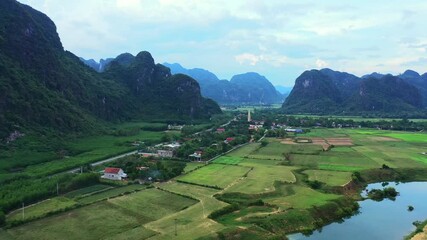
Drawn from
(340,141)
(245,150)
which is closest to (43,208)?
(245,150)

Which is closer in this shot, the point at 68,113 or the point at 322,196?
the point at 322,196

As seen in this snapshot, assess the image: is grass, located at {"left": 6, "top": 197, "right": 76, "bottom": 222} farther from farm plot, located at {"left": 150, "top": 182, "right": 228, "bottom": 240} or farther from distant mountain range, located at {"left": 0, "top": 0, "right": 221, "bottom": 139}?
distant mountain range, located at {"left": 0, "top": 0, "right": 221, "bottom": 139}

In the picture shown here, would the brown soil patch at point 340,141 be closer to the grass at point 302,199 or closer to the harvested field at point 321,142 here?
the harvested field at point 321,142

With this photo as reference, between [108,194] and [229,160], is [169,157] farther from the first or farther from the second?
[108,194]

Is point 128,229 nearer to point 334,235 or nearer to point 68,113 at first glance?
point 334,235

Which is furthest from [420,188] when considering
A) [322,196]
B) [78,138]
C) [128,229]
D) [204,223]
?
[78,138]

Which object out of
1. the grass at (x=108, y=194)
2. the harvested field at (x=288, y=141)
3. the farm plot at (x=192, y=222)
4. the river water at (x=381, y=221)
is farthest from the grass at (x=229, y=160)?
the river water at (x=381, y=221)
